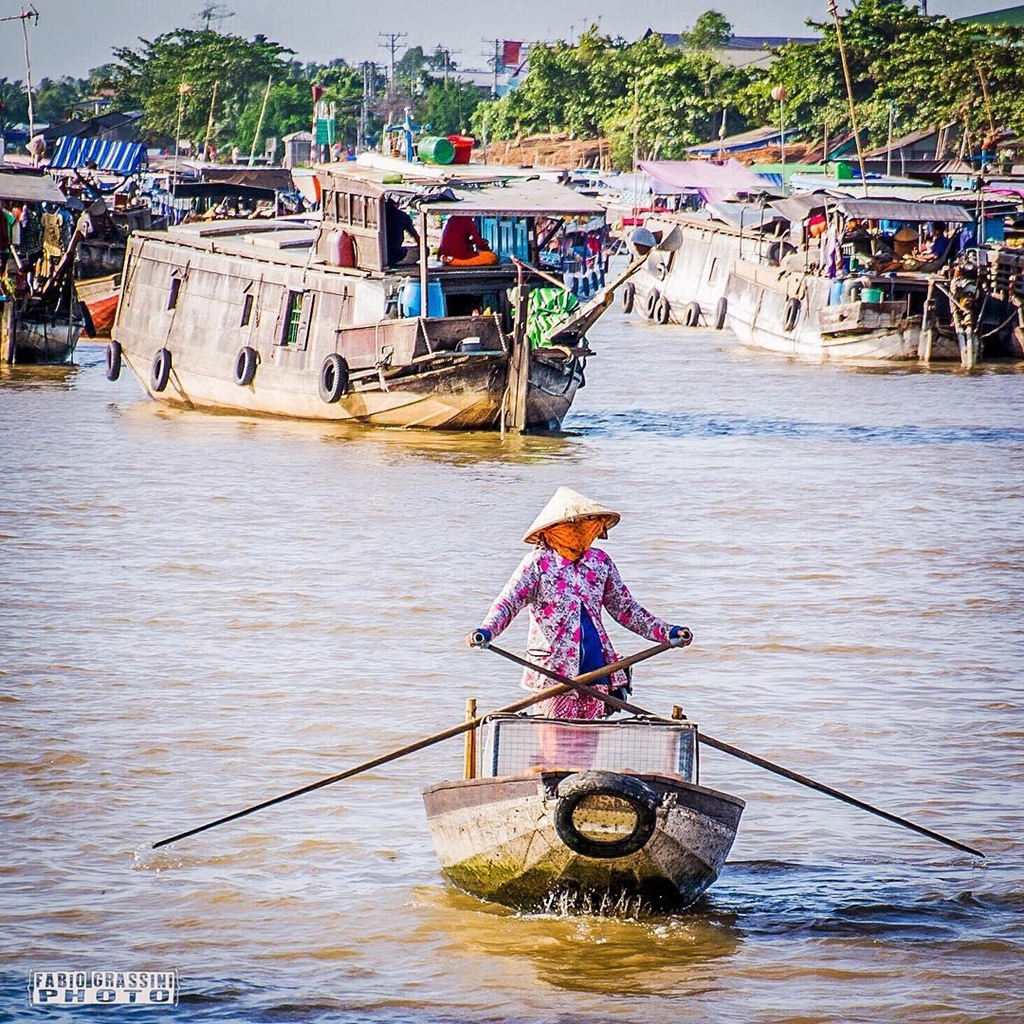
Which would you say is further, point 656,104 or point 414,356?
point 656,104

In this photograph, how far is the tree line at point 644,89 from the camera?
4966 centimetres

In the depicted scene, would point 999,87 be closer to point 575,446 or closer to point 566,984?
point 575,446

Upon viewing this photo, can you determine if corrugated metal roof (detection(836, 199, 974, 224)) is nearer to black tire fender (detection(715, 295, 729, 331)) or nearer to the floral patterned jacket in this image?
black tire fender (detection(715, 295, 729, 331))

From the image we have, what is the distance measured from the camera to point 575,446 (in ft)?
64.1

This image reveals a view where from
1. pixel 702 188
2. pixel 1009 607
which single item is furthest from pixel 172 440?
pixel 702 188

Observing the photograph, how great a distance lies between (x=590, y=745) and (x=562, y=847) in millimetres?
388

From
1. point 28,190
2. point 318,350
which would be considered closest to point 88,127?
point 28,190

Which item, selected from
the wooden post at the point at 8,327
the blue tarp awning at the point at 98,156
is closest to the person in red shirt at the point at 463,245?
the wooden post at the point at 8,327

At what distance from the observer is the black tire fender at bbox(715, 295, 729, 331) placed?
3422 cm

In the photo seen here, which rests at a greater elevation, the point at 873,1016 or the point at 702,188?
the point at 702,188

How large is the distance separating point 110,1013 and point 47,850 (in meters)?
1.65

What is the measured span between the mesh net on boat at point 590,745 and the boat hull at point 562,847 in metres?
0.16

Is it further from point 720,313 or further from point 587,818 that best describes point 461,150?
point 587,818

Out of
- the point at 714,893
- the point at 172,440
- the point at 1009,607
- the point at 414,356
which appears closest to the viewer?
the point at 714,893
